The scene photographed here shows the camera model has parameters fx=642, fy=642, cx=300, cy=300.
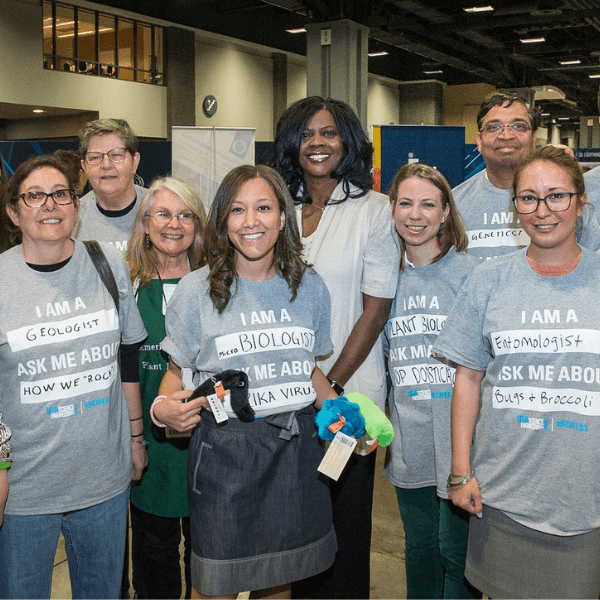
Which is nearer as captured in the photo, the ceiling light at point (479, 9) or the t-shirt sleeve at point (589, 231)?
the t-shirt sleeve at point (589, 231)

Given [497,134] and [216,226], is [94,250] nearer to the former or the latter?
[216,226]

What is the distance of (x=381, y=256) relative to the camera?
2154 mm

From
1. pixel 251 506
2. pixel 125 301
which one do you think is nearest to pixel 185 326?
pixel 125 301

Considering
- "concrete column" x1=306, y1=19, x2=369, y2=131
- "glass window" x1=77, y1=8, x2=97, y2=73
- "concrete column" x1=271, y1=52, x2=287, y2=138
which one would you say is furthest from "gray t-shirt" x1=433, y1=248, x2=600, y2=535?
"concrete column" x1=271, y1=52, x2=287, y2=138

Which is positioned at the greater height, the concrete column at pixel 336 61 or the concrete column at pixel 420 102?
the concrete column at pixel 420 102

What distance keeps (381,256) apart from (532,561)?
101 cm

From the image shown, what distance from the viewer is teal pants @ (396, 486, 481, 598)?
209 cm

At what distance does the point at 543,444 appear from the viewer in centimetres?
164

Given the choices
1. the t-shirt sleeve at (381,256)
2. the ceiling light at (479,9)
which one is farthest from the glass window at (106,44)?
the t-shirt sleeve at (381,256)

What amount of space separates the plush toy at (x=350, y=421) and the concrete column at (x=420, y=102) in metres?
21.4

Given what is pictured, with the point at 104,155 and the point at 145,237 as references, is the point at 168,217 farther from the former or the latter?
the point at 104,155

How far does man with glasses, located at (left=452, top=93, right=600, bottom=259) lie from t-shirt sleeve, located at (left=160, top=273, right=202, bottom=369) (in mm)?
1170

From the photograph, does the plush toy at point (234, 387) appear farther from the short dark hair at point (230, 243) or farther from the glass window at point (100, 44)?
the glass window at point (100, 44)

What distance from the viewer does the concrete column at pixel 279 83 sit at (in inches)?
666
